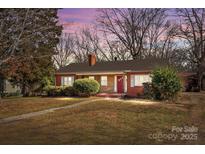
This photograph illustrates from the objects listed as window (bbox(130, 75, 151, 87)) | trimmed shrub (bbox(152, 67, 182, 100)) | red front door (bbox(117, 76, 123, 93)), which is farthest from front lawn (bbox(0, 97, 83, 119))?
trimmed shrub (bbox(152, 67, 182, 100))

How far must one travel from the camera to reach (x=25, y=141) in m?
10.5

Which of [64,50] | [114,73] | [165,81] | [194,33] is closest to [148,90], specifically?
[165,81]

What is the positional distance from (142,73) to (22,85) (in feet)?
12.4

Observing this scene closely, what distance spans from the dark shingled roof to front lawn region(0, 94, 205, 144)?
1.36 m

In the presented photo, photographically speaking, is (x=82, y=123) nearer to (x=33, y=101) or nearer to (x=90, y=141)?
(x=90, y=141)

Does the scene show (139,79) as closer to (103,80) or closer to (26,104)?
(103,80)

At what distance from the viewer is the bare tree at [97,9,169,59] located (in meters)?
11.7

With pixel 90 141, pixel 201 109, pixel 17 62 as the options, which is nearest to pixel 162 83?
pixel 201 109

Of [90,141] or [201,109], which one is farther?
[201,109]

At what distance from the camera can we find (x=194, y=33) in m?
13.8

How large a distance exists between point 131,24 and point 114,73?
6.34 ft

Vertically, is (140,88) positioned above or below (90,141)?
above

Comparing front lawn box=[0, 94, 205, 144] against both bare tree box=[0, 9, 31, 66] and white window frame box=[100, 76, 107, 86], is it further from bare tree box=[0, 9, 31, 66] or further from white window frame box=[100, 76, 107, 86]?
bare tree box=[0, 9, 31, 66]

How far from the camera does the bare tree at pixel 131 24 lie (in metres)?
11.7
